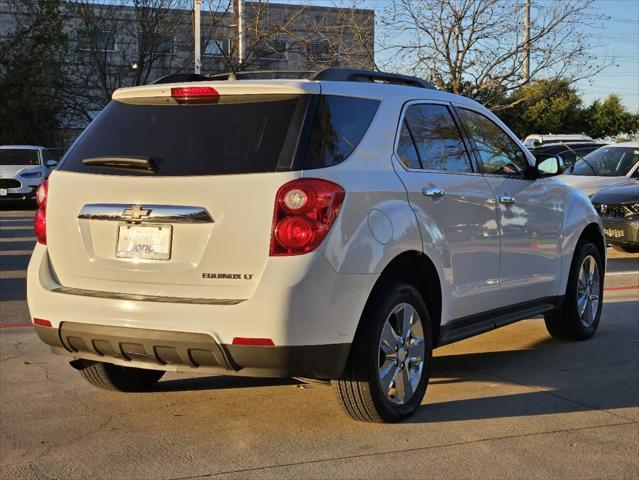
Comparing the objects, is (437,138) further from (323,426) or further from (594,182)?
(594,182)

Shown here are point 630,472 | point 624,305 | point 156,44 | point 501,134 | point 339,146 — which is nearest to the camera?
point 630,472

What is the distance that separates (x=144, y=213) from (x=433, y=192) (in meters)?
1.66

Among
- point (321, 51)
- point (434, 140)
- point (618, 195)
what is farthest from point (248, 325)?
point (321, 51)

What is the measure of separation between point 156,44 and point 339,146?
32.0m

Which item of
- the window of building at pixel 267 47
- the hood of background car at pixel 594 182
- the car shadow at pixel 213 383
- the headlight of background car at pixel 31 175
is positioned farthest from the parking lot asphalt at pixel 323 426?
the window of building at pixel 267 47

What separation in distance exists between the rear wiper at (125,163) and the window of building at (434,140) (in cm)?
137

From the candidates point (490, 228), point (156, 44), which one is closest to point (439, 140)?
point (490, 228)

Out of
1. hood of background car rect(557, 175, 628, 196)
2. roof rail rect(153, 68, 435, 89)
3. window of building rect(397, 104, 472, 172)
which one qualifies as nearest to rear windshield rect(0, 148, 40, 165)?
hood of background car rect(557, 175, 628, 196)

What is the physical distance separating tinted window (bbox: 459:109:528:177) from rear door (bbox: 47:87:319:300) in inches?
70.0

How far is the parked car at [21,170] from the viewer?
23859 mm

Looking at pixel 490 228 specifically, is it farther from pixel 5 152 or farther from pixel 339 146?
pixel 5 152

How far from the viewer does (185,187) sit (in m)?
4.51

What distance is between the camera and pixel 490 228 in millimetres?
5824

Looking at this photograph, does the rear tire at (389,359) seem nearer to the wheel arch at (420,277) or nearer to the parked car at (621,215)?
the wheel arch at (420,277)
